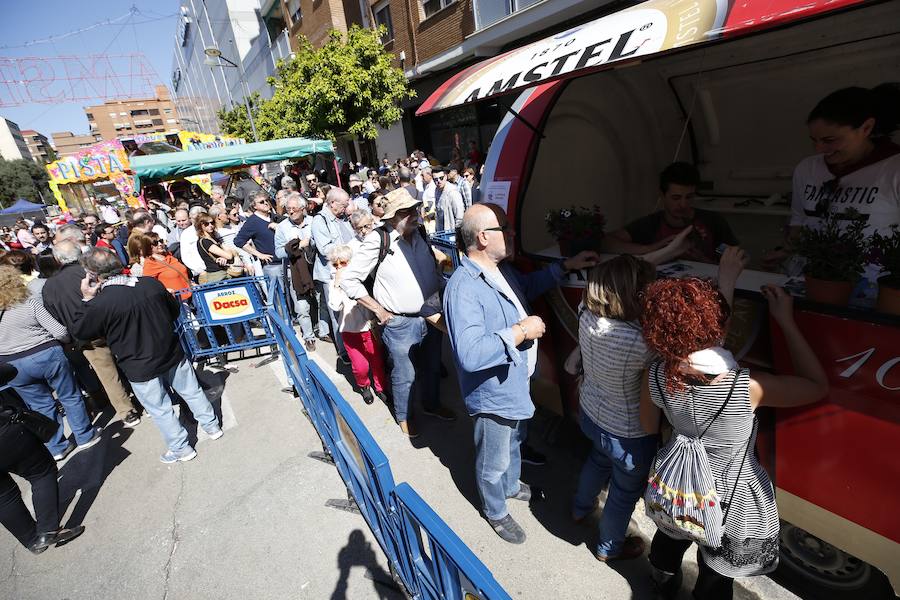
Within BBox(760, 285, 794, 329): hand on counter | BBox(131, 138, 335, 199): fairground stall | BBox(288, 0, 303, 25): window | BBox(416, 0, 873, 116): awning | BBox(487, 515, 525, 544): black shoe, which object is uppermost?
BBox(288, 0, 303, 25): window

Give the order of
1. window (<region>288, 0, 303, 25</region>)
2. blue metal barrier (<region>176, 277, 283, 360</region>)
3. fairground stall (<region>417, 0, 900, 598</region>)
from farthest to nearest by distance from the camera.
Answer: window (<region>288, 0, 303, 25</region>)
blue metal barrier (<region>176, 277, 283, 360</region>)
fairground stall (<region>417, 0, 900, 598</region>)

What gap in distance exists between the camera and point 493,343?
1943 millimetres

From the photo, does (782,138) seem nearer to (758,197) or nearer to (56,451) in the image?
(758,197)

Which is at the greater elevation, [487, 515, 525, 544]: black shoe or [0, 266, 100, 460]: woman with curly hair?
[0, 266, 100, 460]: woman with curly hair

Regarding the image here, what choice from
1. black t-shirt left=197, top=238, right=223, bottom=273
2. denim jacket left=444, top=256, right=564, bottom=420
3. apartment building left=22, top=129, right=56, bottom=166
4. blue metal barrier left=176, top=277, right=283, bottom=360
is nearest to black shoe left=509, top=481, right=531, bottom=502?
denim jacket left=444, top=256, right=564, bottom=420

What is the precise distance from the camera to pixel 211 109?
170ft

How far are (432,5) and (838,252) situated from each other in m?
14.8

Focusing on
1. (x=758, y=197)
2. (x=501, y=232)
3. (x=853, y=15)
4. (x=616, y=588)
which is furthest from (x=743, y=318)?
(x=758, y=197)

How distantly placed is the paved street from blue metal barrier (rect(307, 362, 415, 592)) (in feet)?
0.98

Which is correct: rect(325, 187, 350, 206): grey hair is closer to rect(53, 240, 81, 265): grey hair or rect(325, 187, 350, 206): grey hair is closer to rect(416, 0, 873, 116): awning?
rect(53, 240, 81, 265): grey hair

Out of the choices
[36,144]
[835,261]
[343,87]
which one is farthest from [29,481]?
[36,144]

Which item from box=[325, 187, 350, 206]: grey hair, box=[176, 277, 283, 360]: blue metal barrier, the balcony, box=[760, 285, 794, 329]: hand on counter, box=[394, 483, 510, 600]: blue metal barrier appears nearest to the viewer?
box=[394, 483, 510, 600]: blue metal barrier

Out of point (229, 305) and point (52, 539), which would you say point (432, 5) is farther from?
point (52, 539)

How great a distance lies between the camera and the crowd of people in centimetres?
156
